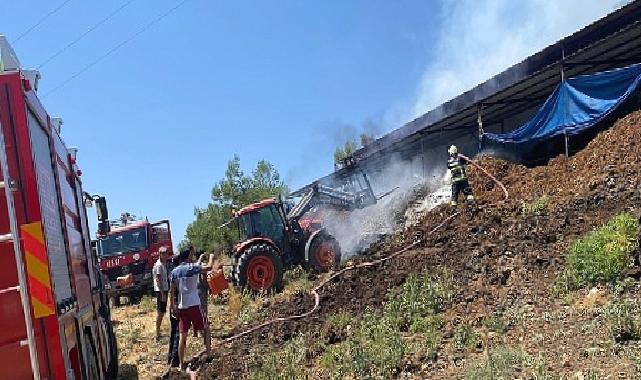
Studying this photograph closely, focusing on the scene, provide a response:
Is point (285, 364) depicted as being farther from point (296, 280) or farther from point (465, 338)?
point (296, 280)

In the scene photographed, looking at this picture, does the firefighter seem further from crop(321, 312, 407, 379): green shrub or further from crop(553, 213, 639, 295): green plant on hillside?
crop(321, 312, 407, 379): green shrub

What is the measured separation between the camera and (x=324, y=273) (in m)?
13.8

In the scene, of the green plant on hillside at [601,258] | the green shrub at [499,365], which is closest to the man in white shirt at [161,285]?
the green plant on hillside at [601,258]

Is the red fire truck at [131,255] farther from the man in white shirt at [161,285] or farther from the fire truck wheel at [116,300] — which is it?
the man in white shirt at [161,285]

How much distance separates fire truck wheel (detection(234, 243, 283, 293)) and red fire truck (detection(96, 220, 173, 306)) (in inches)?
280

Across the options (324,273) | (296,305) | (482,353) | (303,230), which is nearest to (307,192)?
(303,230)

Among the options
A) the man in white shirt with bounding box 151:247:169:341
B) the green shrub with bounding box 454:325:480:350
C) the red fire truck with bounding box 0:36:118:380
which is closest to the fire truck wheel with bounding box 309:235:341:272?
the man in white shirt with bounding box 151:247:169:341

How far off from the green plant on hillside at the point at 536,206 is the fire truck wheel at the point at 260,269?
5.21 metres

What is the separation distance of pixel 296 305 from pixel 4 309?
6815 mm

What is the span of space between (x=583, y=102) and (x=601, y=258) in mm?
7946

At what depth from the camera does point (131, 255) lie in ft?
63.8

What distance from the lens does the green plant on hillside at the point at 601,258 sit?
6.57 m

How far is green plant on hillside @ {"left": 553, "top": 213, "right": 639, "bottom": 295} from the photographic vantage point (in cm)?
657

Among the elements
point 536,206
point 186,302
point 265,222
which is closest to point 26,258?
point 186,302
